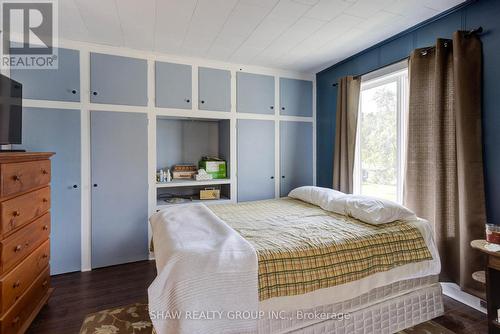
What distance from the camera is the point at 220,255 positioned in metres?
1.45

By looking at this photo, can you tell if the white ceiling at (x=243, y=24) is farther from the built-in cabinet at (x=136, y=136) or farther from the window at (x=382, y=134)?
the window at (x=382, y=134)

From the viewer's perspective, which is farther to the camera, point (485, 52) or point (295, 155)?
point (295, 155)

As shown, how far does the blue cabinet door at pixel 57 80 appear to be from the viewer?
2.68 metres

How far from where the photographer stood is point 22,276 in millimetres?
1776

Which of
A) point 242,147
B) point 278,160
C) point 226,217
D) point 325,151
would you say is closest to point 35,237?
point 226,217

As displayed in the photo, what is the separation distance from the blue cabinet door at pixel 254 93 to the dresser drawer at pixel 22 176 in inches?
89.4

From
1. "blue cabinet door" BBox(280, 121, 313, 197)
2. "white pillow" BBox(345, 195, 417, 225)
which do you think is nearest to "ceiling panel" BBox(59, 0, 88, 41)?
"blue cabinet door" BBox(280, 121, 313, 197)

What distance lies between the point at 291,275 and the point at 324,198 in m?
1.34

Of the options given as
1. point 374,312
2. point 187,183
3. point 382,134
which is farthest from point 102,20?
point 374,312

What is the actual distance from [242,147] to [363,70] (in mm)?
1804

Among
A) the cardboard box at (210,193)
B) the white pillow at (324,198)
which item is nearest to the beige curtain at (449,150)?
the white pillow at (324,198)

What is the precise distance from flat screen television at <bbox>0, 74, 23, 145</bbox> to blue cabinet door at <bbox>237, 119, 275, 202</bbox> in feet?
7.51

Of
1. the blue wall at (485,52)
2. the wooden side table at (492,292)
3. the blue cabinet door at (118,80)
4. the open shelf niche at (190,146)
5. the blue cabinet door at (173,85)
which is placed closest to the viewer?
the wooden side table at (492,292)

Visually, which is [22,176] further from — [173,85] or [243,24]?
[243,24]
